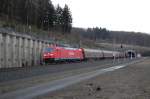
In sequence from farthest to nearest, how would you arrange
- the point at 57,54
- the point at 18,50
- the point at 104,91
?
the point at 57,54, the point at 18,50, the point at 104,91

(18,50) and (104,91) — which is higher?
(18,50)

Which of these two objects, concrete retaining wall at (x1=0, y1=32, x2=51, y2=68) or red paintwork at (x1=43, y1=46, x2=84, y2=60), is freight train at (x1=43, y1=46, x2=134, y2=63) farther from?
concrete retaining wall at (x1=0, y1=32, x2=51, y2=68)

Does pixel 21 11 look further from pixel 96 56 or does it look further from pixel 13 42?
pixel 13 42

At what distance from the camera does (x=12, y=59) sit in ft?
154

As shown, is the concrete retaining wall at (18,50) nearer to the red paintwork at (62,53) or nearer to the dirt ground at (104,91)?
the red paintwork at (62,53)

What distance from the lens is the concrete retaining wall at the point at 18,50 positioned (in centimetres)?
4485

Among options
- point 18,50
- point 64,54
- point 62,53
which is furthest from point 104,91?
point 64,54

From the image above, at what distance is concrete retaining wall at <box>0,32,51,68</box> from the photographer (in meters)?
44.8

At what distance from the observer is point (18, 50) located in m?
49.7

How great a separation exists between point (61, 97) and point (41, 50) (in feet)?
151

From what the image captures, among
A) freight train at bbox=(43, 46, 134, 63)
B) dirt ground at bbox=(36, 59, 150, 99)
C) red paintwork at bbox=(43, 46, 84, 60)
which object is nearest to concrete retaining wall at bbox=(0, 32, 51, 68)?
freight train at bbox=(43, 46, 134, 63)

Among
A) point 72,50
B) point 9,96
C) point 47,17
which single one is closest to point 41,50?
point 72,50

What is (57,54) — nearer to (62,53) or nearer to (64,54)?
(62,53)

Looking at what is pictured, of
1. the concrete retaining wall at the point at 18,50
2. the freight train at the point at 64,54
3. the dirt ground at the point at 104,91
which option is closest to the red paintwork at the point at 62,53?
the freight train at the point at 64,54
